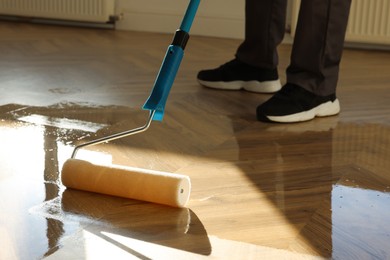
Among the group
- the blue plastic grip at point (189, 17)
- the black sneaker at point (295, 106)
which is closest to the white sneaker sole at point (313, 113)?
the black sneaker at point (295, 106)

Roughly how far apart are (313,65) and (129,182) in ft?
3.05

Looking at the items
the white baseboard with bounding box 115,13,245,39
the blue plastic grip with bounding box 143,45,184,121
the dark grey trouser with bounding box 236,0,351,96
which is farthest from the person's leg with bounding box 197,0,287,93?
the white baseboard with bounding box 115,13,245,39

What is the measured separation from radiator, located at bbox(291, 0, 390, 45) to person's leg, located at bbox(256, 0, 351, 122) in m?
1.58

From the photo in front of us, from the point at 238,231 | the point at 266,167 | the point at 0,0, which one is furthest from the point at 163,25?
the point at 238,231

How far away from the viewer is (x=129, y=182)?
4.58 ft

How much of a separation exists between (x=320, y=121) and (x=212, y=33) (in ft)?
6.62

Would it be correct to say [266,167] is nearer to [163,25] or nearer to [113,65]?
[113,65]

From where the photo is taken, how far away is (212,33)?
13.5 ft

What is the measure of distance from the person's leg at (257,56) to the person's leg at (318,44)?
11.5 inches

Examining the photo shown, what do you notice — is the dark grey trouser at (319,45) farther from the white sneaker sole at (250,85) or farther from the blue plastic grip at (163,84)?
the blue plastic grip at (163,84)

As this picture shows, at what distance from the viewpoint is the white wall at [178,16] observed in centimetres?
405

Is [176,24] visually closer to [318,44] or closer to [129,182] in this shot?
[318,44]

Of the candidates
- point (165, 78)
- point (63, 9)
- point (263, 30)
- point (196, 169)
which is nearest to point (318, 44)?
point (263, 30)

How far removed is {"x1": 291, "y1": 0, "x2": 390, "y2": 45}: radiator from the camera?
365 centimetres
